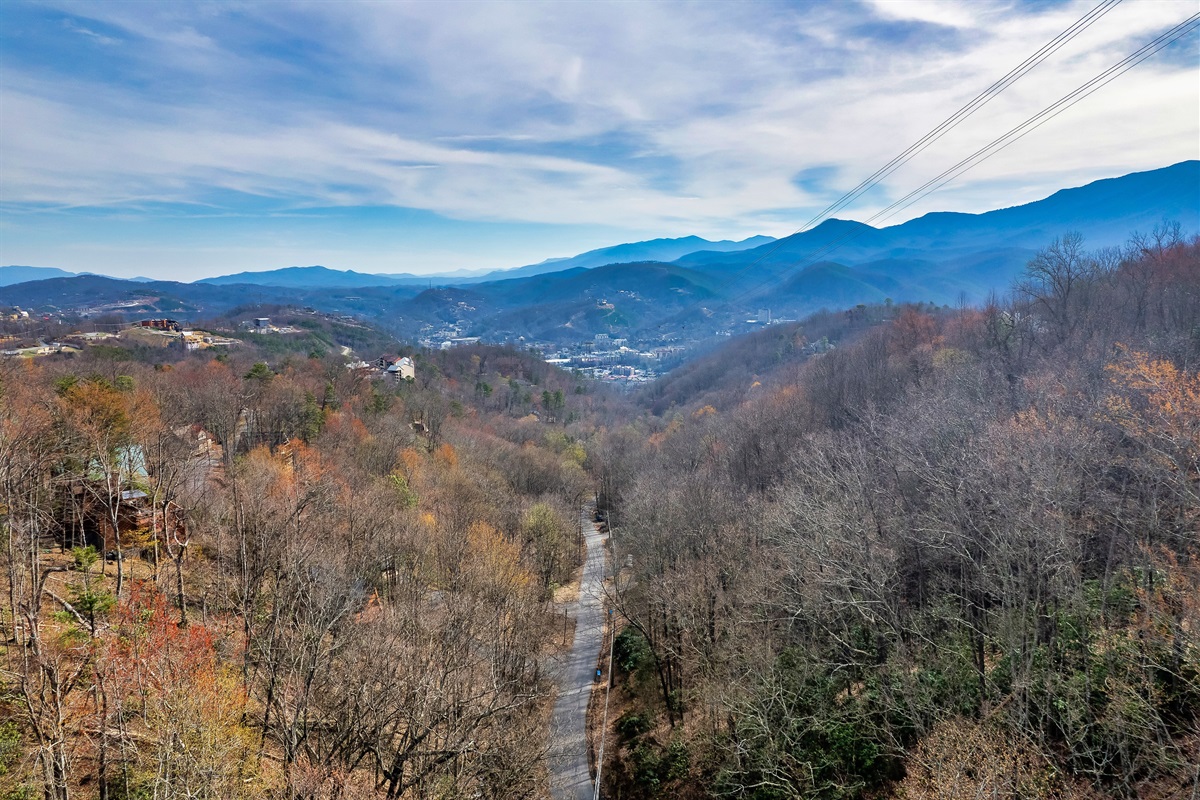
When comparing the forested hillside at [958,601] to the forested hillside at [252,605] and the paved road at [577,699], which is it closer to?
the paved road at [577,699]

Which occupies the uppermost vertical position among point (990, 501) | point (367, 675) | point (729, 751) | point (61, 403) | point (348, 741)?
point (61, 403)

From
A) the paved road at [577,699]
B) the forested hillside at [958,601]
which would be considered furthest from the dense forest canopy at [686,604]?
the paved road at [577,699]

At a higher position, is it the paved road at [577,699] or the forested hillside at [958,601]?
the forested hillside at [958,601]

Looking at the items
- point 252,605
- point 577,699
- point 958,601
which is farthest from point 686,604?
point 252,605

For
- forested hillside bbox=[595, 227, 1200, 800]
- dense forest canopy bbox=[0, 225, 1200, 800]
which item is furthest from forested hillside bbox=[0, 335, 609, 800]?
forested hillside bbox=[595, 227, 1200, 800]

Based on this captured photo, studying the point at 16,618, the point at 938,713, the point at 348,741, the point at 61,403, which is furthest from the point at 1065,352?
the point at 61,403

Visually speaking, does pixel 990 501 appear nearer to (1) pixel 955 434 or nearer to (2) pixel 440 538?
(1) pixel 955 434

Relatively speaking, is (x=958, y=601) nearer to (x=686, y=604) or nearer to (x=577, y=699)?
(x=686, y=604)
